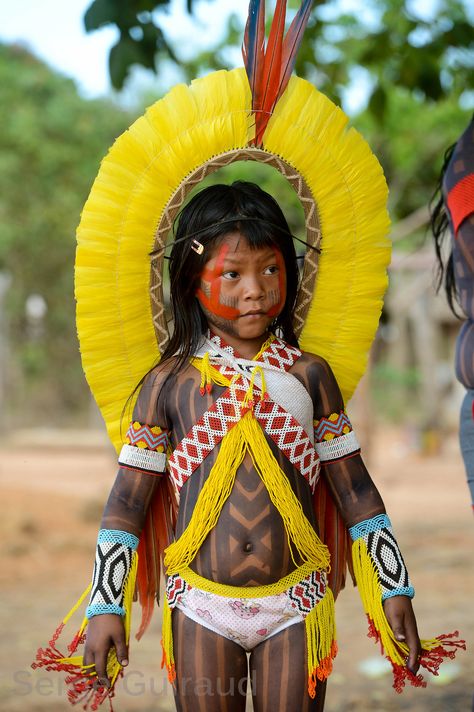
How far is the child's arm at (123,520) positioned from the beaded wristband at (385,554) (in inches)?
19.6

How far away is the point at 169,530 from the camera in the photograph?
2.20 m

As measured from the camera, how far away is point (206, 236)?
6.82ft

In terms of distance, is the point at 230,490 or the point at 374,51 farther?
the point at 374,51

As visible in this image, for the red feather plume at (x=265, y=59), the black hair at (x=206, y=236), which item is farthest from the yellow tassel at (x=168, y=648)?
the red feather plume at (x=265, y=59)

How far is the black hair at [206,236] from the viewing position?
2066 mm

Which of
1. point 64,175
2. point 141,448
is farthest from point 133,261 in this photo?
point 64,175

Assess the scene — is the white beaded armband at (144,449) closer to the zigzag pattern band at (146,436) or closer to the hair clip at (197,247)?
the zigzag pattern band at (146,436)

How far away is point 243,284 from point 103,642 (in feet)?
2.79

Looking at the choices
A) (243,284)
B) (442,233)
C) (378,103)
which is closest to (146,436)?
(243,284)


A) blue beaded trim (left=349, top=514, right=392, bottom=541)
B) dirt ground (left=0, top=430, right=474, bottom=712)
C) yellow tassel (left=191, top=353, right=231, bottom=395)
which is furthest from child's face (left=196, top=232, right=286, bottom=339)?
dirt ground (left=0, top=430, right=474, bottom=712)

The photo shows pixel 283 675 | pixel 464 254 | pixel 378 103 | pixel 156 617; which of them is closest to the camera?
pixel 283 675

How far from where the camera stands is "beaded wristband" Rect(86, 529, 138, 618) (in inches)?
78.2

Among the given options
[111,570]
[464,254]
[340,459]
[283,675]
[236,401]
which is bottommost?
[283,675]

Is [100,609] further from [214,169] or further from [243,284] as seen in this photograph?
[214,169]
